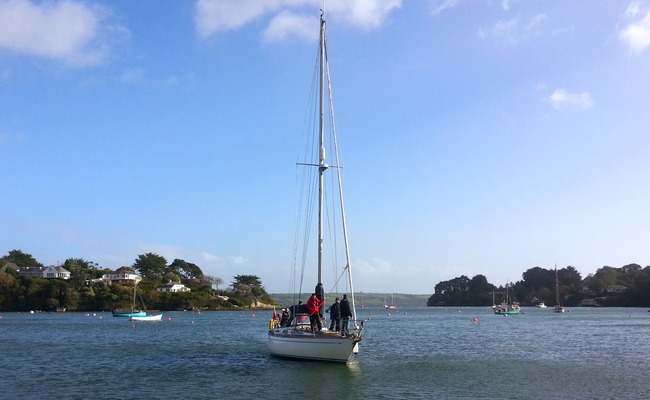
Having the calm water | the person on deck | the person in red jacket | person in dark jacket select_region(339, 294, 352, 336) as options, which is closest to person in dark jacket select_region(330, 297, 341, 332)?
person in dark jacket select_region(339, 294, 352, 336)

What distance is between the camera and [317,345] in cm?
3266

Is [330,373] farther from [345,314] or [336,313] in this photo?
[336,313]

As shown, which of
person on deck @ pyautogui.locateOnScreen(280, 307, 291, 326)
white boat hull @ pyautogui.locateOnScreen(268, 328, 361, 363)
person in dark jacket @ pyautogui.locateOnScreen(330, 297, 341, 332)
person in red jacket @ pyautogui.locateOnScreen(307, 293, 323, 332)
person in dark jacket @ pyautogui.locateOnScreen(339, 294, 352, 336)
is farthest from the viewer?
person on deck @ pyautogui.locateOnScreen(280, 307, 291, 326)

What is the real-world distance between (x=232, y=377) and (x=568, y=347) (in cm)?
3138

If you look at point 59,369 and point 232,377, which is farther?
point 59,369

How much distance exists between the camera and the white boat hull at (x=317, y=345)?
106 feet

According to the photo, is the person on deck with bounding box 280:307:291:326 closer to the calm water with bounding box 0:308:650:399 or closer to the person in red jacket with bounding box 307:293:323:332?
the calm water with bounding box 0:308:650:399

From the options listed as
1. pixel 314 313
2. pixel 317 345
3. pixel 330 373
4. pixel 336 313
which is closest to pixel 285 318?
pixel 314 313

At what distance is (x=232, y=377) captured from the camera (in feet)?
103

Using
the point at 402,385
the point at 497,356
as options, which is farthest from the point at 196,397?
the point at 497,356

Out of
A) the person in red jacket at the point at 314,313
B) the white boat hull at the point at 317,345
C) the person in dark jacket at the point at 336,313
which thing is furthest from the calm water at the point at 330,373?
the person in dark jacket at the point at 336,313

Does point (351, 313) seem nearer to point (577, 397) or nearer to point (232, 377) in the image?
point (232, 377)

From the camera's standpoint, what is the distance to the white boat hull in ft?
106

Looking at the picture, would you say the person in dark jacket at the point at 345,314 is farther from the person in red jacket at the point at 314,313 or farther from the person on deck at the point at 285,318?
the person on deck at the point at 285,318
